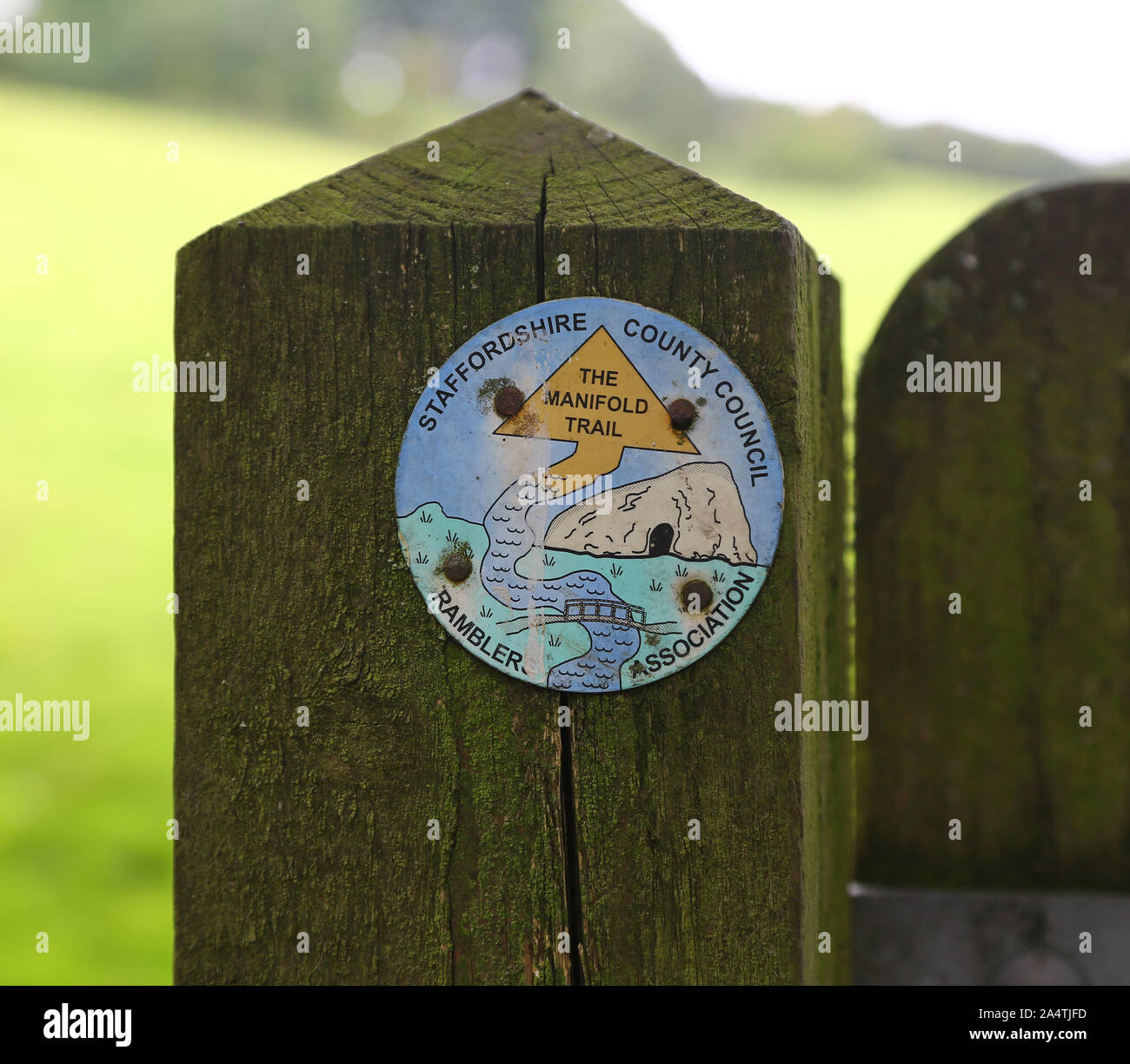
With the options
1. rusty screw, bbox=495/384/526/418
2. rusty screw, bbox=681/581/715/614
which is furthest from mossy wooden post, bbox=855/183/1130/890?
rusty screw, bbox=495/384/526/418

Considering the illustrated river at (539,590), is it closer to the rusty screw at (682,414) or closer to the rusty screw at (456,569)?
the rusty screw at (456,569)

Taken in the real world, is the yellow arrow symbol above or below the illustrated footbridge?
above

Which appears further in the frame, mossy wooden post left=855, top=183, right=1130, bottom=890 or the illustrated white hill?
mossy wooden post left=855, top=183, right=1130, bottom=890

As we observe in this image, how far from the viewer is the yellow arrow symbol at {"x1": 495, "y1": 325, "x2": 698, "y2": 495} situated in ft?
3.08

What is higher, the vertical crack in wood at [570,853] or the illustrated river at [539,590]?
the illustrated river at [539,590]

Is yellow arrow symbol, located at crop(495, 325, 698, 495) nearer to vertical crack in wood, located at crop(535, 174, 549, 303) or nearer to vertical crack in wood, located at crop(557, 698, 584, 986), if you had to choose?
vertical crack in wood, located at crop(535, 174, 549, 303)

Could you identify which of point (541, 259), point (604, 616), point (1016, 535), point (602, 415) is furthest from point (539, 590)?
point (1016, 535)

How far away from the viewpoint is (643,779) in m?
0.93

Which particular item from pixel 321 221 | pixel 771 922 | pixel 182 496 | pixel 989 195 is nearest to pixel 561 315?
pixel 321 221

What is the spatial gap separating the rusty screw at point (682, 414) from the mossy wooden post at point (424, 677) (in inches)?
2.8

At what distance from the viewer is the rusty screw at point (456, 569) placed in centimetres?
94

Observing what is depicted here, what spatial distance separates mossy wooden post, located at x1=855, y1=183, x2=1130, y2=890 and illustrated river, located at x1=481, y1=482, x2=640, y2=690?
63 centimetres

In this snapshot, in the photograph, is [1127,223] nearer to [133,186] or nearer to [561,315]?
[561,315]

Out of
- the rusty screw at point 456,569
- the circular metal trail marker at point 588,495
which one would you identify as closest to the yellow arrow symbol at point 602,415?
the circular metal trail marker at point 588,495
